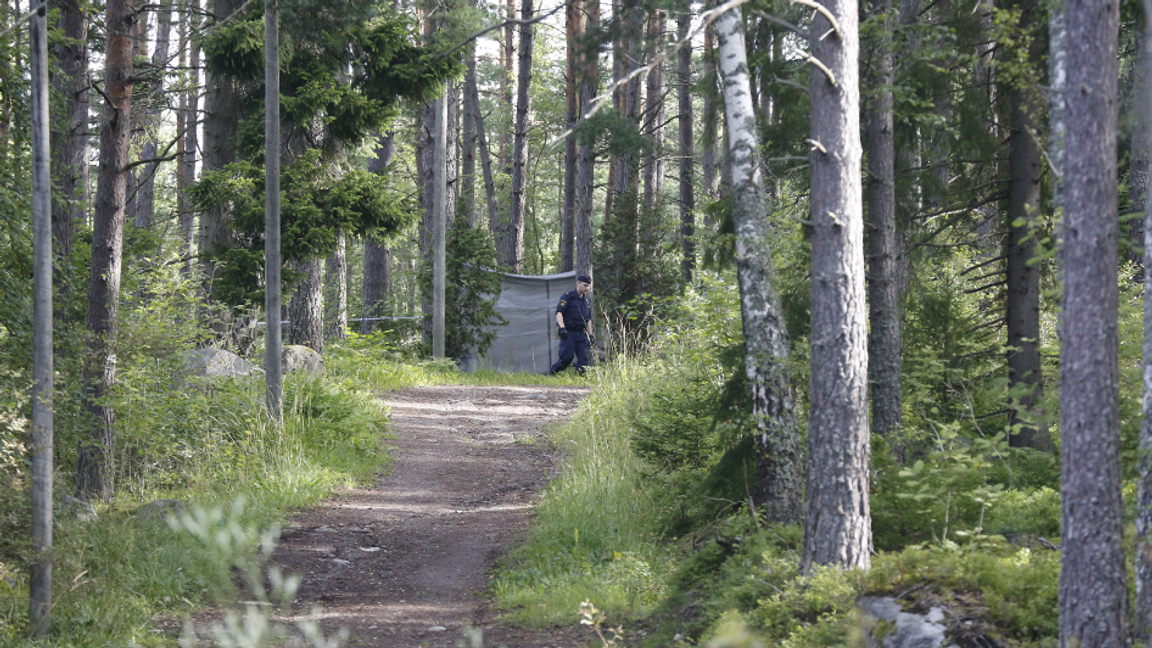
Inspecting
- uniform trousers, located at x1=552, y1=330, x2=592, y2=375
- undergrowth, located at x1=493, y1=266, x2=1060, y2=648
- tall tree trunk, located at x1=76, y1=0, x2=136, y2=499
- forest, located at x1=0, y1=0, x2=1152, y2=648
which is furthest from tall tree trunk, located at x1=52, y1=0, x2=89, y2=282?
uniform trousers, located at x1=552, y1=330, x2=592, y2=375

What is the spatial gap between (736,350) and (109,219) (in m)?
6.03

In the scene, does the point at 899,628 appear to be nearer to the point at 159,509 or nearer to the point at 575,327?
the point at 159,509

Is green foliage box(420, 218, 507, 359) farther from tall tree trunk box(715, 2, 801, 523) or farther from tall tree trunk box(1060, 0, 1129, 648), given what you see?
tall tree trunk box(1060, 0, 1129, 648)

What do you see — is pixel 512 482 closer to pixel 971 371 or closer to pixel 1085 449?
pixel 971 371

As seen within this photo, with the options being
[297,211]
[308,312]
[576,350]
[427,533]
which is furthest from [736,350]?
[576,350]

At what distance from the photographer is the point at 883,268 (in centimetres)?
667

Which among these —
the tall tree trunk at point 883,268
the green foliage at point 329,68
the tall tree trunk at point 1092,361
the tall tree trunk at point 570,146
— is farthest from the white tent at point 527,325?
the tall tree trunk at point 1092,361

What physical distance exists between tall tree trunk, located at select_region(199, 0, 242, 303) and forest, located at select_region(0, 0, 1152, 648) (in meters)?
0.04

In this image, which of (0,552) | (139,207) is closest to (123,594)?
(0,552)

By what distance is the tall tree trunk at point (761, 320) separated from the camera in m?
5.98

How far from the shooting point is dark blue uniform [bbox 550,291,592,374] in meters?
16.7

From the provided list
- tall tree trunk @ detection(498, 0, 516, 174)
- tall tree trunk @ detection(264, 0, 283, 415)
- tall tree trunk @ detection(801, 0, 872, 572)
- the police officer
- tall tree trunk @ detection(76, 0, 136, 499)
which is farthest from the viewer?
tall tree trunk @ detection(498, 0, 516, 174)

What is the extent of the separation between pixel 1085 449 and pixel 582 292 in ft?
43.8

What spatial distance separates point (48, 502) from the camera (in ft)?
17.6
